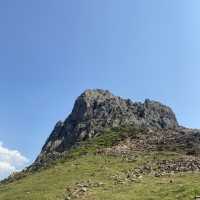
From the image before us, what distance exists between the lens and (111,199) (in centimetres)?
3145

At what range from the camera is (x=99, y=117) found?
88.8 m

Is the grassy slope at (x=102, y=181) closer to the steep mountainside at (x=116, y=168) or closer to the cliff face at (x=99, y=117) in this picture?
the steep mountainside at (x=116, y=168)

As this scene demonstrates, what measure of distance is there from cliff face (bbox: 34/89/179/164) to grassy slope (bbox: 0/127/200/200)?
2359 cm

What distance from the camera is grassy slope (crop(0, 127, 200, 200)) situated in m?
31.1

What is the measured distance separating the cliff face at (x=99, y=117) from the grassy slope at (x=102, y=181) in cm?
2359

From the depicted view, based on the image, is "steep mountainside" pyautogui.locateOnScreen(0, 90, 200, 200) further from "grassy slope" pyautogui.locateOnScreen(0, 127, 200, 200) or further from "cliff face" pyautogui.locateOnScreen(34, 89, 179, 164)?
"cliff face" pyautogui.locateOnScreen(34, 89, 179, 164)

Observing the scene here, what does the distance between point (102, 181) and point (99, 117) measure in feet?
161

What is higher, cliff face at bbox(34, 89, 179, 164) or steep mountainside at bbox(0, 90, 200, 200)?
cliff face at bbox(34, 89, 179, 164)

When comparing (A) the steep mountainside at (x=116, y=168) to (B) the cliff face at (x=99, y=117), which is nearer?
(A) the steep mountainside at (x=116, y=168)

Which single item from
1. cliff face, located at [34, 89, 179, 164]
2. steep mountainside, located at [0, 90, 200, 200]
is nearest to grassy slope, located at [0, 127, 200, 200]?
steep mountainside, located at [0, 90, 200, 200]

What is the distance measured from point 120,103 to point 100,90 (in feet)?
45.6

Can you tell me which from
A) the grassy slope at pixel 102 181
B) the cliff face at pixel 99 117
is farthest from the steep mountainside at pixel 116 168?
the cliff face at pixel 99 117

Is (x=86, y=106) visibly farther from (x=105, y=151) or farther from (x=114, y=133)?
(x=105, y=151)

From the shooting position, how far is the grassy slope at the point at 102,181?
31.1 metres
